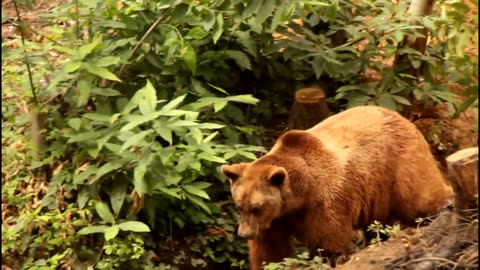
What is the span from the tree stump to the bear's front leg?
1.39 m

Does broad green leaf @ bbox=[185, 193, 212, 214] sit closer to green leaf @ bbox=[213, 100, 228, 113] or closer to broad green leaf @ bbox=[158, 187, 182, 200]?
broad green leaf @ bbox=[158, 187, 182, 200]

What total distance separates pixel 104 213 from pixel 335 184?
1766 mm

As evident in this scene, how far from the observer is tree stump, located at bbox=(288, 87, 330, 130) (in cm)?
739

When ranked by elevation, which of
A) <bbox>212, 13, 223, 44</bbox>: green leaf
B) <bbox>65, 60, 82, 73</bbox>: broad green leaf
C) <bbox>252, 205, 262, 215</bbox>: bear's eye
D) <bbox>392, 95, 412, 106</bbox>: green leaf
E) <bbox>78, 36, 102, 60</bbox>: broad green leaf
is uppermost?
<bbox>212, 13, 223, 44</bbox>: green leaf

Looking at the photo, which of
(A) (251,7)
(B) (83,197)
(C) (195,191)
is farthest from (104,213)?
(A) (251,7)

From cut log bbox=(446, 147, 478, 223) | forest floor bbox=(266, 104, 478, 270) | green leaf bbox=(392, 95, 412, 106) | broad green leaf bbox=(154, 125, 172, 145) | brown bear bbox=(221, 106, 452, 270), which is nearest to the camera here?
cut log bbox=(446, 147, 478, 223)

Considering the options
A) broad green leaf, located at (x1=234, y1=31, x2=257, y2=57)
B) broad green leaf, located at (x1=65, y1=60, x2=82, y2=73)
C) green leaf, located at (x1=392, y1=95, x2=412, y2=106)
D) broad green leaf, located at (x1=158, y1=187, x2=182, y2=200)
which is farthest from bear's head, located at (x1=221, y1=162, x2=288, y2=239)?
green leaf, located at (x1=392, y1=95, x2=412, y2=106)

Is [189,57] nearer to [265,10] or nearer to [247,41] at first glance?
[265,10]

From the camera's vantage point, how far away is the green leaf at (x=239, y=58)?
7348 mm

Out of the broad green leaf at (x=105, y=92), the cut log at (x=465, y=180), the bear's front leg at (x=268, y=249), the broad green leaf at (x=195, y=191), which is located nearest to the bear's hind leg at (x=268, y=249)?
the bear's front leg at (x=268, y=249)

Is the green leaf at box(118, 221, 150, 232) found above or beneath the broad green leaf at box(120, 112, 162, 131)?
beneath

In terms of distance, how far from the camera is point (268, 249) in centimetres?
637

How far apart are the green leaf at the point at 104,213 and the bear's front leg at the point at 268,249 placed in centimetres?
111

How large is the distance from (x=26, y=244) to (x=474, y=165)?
142 inches
